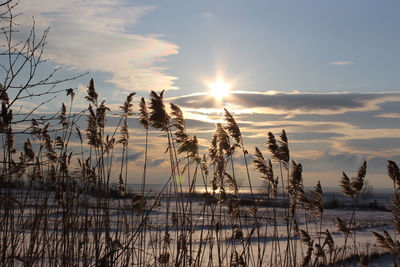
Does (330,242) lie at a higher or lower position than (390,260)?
higher

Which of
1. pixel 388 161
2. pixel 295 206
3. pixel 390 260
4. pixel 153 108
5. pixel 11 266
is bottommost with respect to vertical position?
pixel 390 260

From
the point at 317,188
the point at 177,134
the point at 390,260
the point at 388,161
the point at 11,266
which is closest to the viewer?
the point at 11,266

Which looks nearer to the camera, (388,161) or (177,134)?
(177,134)

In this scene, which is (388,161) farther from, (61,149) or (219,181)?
(61,149)

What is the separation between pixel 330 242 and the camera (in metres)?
5.05

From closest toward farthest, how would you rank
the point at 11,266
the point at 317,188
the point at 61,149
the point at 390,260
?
the point at 11,266 < the point at 317,188 < the point at 61,149 < the point at 390,260

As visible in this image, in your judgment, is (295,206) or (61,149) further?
(61,149)

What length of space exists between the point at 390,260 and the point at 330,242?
16.6ft

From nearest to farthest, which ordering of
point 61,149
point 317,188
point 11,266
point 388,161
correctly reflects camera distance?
point 11,266 → point 388,161 → point 317,188 → point 61,149

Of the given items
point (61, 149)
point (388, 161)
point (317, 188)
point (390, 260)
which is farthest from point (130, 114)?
point (390, 260)

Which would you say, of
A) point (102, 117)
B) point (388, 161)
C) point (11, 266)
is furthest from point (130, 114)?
point (388, 161)

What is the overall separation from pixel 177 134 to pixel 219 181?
3.19 feet

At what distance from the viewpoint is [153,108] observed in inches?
173

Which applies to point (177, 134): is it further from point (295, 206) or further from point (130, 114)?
point (295, 206)
